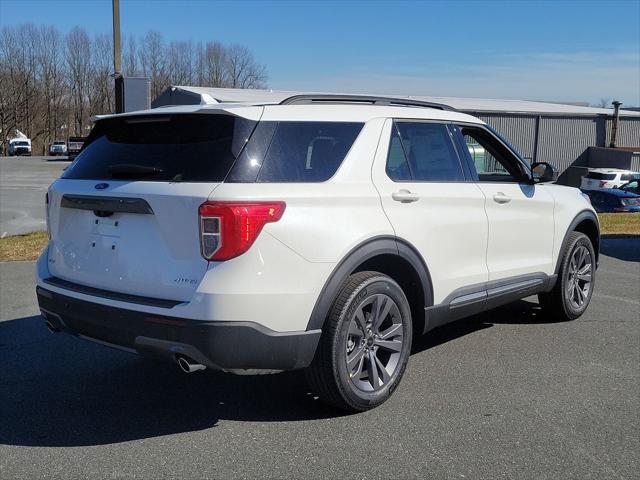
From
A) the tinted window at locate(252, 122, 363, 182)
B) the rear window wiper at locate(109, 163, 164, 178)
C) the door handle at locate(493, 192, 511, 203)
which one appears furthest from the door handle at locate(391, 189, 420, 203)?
the rear window wiper at locate(109, 163, 164, 178)

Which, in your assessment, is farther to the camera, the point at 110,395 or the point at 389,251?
the point at 110,395

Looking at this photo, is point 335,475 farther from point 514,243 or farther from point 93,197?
A: point 514,243

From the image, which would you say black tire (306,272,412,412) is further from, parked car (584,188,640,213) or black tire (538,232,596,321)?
parked car (584,188,640,213)

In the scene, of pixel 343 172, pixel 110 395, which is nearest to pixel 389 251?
pixel 343 172

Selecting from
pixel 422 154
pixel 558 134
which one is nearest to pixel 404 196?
pixel 422 154

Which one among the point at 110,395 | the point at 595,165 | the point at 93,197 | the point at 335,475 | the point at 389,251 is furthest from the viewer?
the point at 595,165

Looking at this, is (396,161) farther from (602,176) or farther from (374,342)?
(602,176)

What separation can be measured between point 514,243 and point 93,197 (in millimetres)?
3244

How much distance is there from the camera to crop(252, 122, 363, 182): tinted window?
12.0 ft

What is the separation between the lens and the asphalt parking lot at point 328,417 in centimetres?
341

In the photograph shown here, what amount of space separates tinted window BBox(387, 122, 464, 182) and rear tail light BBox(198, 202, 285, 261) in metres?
1.23

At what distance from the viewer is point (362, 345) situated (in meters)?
4.05

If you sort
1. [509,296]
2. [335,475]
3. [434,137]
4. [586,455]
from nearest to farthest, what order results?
[335,475] < [586,455] < [434,137] < [509,296]

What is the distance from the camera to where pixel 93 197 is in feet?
12.5
